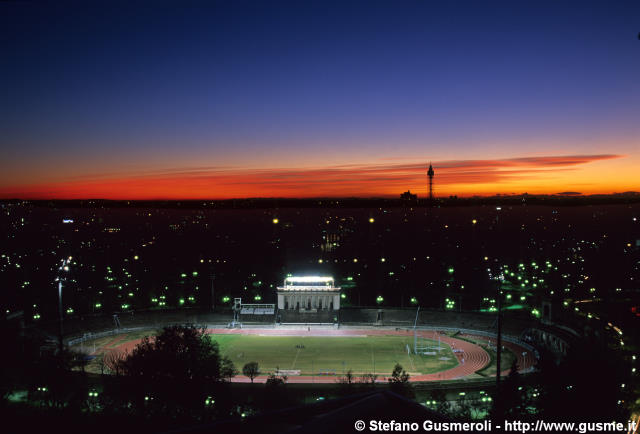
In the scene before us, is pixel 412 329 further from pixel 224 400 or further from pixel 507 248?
pixel 507 248

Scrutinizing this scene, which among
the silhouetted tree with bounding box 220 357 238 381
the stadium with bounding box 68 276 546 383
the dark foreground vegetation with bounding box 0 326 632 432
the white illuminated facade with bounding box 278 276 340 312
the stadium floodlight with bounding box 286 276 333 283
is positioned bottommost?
the stadium with bounding box 68 276 546 383

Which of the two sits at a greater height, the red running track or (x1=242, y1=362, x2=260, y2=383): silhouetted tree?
(x1=242, y1=362, x2=260, y2=383): silhouetted tree

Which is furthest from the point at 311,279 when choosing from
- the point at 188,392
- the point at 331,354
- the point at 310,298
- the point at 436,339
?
the point at 188,392

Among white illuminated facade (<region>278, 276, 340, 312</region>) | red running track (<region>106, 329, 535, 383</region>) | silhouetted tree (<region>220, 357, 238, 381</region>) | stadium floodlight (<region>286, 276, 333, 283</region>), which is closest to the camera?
silhouetted tree (<region>220, 357, 238, 381</region>)

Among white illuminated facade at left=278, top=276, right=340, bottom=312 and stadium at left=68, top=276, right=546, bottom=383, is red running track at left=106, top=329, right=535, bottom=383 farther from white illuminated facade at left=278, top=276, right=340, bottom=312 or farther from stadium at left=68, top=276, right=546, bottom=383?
white illuminated facade at left=278, top=276, right=340, bottom=312

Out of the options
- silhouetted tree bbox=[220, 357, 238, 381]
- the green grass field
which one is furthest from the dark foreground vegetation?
the green grass field

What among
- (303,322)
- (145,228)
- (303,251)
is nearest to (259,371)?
(303,322)
